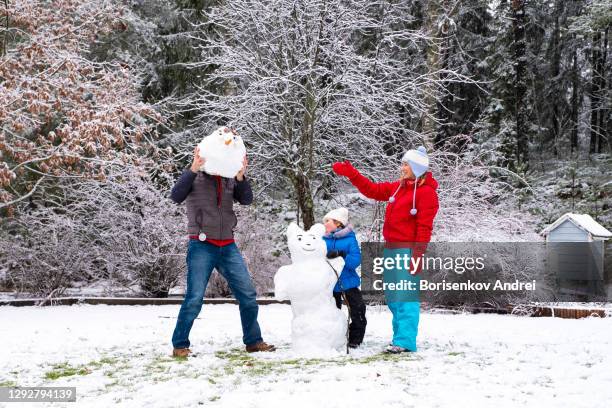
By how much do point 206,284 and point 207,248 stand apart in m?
0.31

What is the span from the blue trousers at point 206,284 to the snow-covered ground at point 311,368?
238 millimetres

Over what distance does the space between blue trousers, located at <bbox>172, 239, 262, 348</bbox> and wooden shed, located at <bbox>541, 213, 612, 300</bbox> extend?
7.31m

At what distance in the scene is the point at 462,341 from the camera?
6.03m

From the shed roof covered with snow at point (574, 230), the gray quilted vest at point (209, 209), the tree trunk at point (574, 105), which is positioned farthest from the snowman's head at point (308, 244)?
the tree trunk at point (574, 105)

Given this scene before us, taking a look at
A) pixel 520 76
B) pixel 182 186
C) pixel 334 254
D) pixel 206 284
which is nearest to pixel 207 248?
pixel 206 284

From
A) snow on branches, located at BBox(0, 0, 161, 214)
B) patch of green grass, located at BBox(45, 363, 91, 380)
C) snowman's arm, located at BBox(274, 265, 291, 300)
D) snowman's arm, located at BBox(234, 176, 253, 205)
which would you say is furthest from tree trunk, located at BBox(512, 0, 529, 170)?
patch of green grass, located at BBox(45, 363, 91, 380)

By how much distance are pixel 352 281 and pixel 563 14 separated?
22.0 meters

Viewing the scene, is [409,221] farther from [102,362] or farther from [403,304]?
[102,362]

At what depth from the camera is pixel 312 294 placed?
5.40 meters

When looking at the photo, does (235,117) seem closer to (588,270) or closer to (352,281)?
(352,281)

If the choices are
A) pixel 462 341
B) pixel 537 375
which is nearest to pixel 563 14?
pixel 462 341

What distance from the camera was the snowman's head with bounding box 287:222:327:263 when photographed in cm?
552

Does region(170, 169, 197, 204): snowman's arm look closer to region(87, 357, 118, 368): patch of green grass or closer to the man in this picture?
the man

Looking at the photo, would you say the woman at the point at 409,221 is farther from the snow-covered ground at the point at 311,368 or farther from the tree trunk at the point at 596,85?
the tree trunk at the point at 596,85
